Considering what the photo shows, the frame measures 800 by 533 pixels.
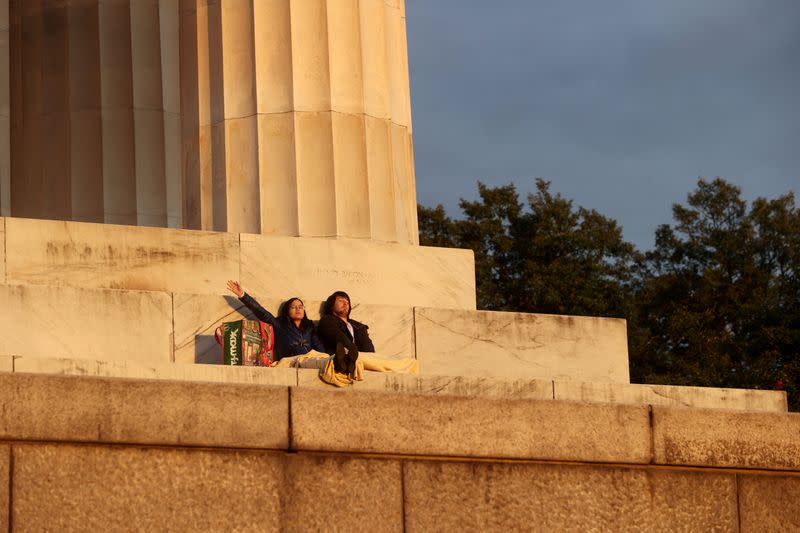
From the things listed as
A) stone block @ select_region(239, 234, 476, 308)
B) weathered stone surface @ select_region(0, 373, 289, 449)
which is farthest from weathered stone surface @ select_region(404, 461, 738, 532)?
stone block @ select_region(239, 234, 476, 308)

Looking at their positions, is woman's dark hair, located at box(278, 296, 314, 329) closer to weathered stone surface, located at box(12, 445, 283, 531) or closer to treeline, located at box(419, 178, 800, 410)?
weathered stone surface, located at box(12, 445, 283, 531)

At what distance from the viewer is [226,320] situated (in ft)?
89.3

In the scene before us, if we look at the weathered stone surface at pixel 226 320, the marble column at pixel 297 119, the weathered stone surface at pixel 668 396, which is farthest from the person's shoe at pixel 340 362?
the marble column at pixel 297 119

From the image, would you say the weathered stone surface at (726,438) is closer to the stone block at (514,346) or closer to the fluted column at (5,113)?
the stone block at (514,346)

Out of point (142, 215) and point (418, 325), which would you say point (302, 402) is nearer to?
point (418, 325)

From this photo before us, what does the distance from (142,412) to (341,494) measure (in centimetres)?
265

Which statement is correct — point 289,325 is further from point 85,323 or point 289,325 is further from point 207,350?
point 85,323

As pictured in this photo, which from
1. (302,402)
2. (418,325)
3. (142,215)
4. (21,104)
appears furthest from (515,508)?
(21,104)

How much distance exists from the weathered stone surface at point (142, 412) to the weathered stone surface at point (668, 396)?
7.00 m

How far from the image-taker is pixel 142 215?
40.9m

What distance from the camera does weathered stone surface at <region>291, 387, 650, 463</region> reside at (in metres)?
19.4

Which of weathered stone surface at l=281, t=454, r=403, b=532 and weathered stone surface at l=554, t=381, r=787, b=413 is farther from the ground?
weathered stone surface at l=554, t=381, r=787, b=413

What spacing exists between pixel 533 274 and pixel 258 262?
2220 inches

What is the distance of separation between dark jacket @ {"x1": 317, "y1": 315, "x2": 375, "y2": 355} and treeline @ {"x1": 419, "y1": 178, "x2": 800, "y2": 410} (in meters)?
51.7
